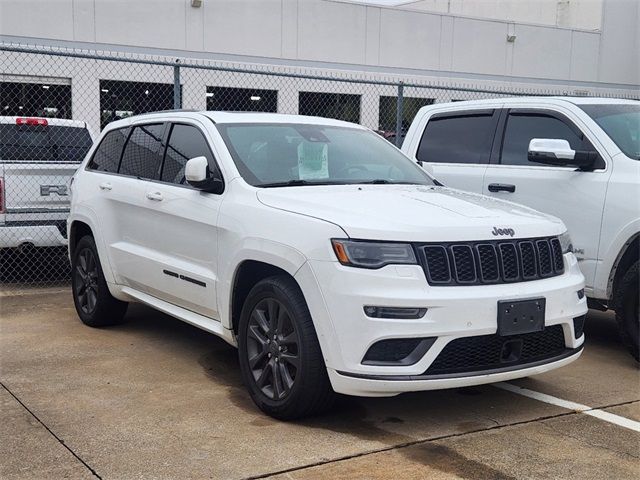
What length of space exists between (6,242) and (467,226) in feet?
18.3

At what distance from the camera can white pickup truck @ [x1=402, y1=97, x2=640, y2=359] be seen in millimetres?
5707

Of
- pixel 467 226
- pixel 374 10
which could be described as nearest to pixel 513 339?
pixel 467 226

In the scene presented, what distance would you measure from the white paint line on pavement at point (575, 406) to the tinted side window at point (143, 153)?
3.05 m

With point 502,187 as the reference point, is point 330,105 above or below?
above

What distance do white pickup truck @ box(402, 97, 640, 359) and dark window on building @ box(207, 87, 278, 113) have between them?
542 inches

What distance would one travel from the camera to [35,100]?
1784 cm

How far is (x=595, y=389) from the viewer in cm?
516

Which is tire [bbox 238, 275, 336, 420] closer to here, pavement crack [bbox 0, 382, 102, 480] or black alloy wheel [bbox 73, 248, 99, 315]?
pavement crack [bbox 0, 382, 102, 480]

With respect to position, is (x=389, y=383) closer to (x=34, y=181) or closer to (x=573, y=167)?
(x=573, y=167)

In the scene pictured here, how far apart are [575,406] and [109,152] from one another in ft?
14.2

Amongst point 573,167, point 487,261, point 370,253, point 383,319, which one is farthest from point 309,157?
point 573,167

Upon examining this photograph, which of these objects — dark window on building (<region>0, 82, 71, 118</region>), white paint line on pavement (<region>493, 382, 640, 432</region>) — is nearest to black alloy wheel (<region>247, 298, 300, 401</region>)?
white paint line on pavement (<region>493, 382, 640, 432</region>)

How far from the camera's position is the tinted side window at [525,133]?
636 centimetres

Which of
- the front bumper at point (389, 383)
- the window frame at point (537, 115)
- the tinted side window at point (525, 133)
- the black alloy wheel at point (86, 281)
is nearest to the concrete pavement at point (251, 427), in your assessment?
the front bumper at point (389, 383)
